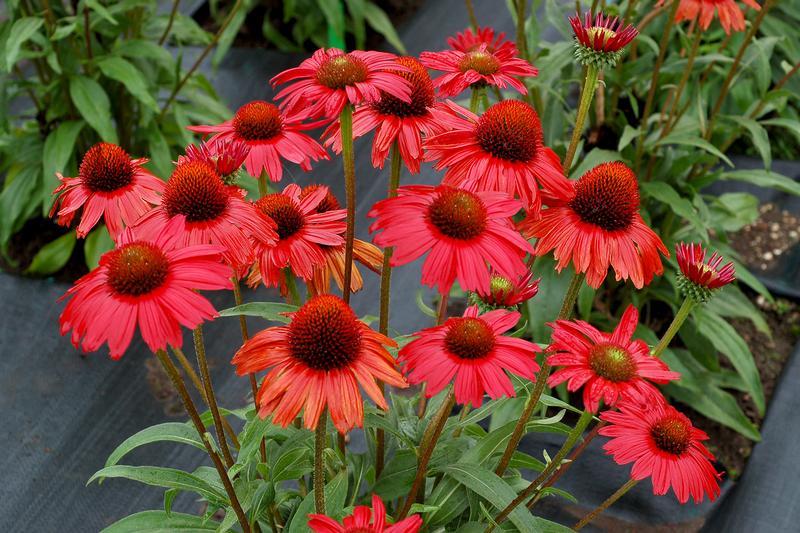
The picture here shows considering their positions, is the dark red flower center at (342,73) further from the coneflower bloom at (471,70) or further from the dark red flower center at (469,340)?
the dark red flower center at (469,340)

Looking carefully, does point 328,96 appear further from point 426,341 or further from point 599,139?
point 599,139

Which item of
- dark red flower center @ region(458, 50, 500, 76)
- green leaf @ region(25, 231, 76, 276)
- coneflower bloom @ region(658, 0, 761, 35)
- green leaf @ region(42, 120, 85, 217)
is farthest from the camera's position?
green leaf @ region(25, 231, 76, 276)

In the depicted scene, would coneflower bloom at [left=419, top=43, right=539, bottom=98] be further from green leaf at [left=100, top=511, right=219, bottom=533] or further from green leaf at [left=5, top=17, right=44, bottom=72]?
green leaf at [left=5, top=17, right=44, bottom=72]

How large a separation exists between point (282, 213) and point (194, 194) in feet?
0.46

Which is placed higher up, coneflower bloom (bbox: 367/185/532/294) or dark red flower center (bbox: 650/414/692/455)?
coneflower bloom (bbox: 367/185/532/294)

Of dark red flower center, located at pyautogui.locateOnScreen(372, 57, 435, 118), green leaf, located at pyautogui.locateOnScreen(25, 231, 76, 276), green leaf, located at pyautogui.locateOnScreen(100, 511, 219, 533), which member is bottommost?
green leaf, located at pyautogui.locateOnScreen(25, 231, 76, 276)

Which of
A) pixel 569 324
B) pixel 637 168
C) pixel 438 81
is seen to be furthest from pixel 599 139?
pixel 569 324

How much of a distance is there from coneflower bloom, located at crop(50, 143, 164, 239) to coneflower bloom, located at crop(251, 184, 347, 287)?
0.47 feet

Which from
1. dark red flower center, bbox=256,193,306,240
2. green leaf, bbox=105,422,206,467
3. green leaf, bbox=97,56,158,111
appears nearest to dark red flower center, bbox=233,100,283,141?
dark red flower center, bbox=256,193,306,240

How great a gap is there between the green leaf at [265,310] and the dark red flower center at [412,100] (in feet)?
0.93

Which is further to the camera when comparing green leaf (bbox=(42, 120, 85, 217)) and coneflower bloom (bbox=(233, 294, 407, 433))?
green leaf (bbox=(42, 120, 85, 217))

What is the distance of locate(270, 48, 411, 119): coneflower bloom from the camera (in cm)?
86

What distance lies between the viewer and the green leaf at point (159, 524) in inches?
44.5

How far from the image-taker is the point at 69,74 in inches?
87.2
